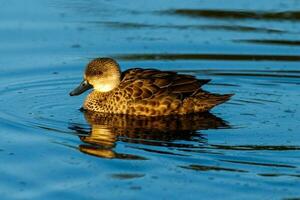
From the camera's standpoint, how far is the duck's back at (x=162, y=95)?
12.8 meters

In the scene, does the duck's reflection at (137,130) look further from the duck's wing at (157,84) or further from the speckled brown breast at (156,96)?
the duck's wing at (157,84)

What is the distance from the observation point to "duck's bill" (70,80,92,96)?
43.2ft

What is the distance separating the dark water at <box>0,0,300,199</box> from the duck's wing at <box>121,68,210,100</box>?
38cm

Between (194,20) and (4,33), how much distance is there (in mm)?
3270

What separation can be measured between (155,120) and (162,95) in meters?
0.38

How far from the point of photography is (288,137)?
37.4 feet

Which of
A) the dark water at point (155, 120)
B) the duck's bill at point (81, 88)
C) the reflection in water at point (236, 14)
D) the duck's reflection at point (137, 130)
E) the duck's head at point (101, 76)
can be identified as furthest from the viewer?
the reflection in water at point (236, 14)

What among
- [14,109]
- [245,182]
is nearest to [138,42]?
[14,109]

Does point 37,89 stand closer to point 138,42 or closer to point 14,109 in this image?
point 14,109

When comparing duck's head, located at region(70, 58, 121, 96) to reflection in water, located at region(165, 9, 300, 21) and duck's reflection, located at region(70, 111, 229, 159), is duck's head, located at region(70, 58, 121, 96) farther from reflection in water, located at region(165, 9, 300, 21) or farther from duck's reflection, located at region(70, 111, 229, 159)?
reflection in water, located at region(165, 9, 300, 21)

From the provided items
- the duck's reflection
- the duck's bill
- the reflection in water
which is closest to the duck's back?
the duck's reflection

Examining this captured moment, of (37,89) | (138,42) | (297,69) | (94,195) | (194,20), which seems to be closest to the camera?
(94,195)

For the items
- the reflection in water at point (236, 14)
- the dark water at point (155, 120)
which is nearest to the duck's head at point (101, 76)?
the dark water at point (155, 120)

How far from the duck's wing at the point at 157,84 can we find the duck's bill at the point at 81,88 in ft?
1.73
